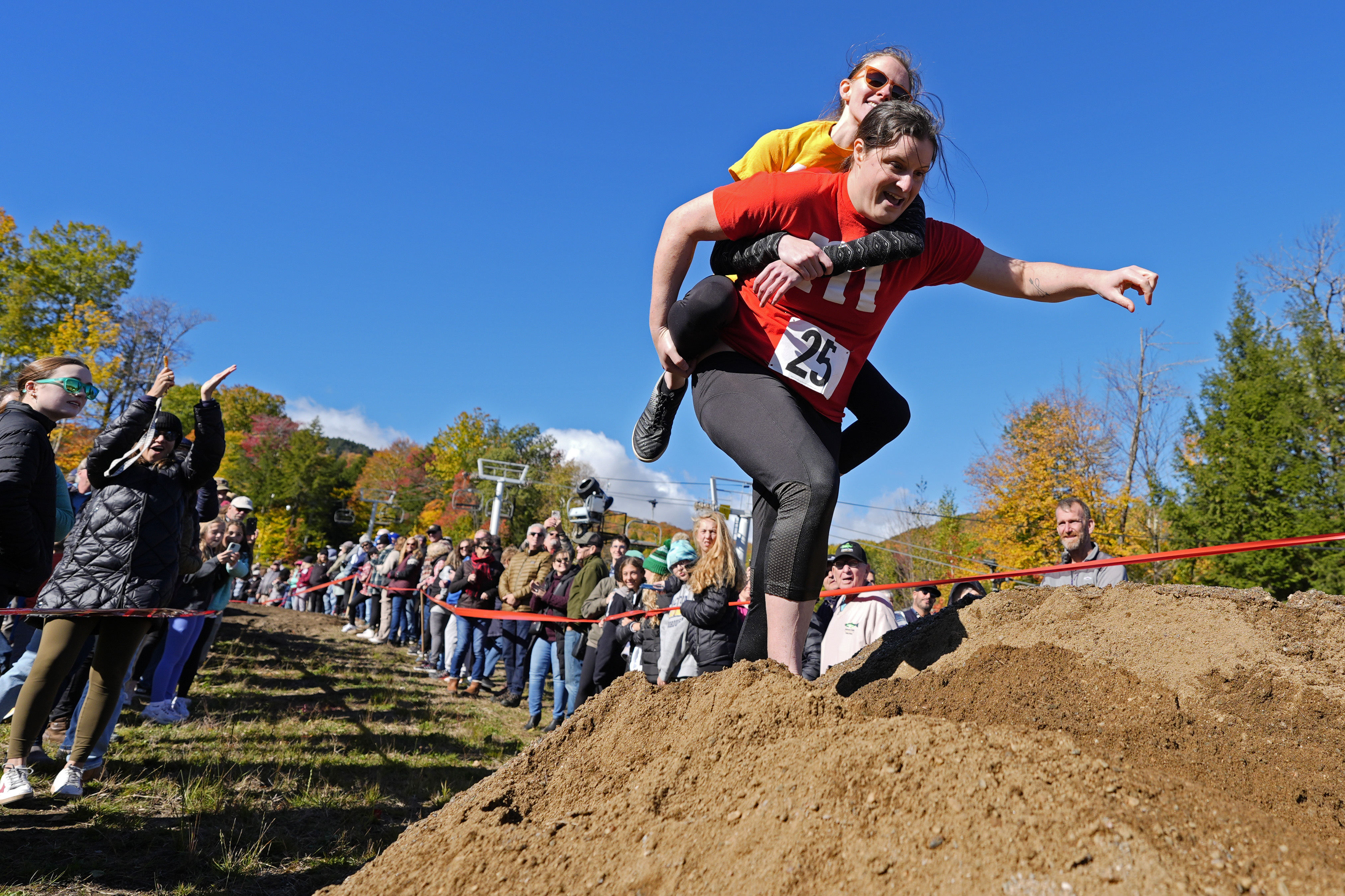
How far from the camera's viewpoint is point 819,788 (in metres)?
1.61

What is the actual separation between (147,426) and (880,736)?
14.7ft

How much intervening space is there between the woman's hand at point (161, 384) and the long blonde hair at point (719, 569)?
3.27m

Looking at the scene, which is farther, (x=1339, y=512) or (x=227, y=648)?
(x=1339, y=512)

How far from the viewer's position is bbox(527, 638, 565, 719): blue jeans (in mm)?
8109

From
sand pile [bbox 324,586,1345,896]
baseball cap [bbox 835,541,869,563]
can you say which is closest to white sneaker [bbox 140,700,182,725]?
baseball cap [bbox 835,541,869,563]

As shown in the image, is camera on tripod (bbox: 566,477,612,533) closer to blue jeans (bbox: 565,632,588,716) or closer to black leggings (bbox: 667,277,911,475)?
blue jeans (bbox: 565,632,588,716)

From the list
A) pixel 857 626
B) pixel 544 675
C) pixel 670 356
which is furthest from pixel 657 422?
pixel 544 675

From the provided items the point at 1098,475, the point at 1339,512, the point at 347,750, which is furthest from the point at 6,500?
the point at 1098,475

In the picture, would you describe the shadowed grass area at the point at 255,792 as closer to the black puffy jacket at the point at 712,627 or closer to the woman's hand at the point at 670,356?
the black puffy jacket at the point at 712,627

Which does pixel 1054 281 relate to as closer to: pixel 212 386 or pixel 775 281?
pixel 775 281

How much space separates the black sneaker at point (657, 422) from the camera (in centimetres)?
268

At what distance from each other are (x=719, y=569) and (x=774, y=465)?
2940 mm

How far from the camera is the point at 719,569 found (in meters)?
5.04

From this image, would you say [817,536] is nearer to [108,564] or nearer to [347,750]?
[108,564]
